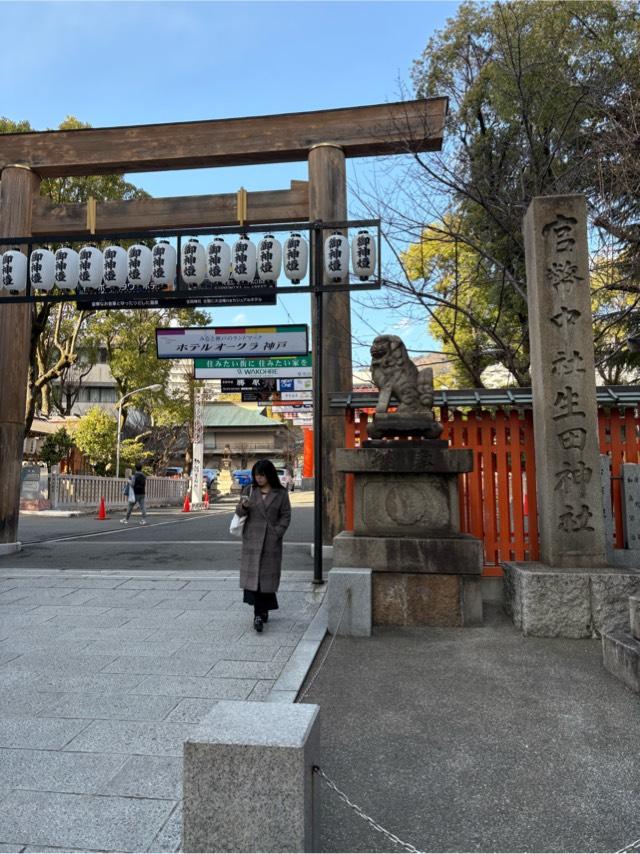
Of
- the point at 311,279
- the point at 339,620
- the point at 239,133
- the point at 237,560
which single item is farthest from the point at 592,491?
the point at 239,133

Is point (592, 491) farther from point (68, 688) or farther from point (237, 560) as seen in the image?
point (237, 560)

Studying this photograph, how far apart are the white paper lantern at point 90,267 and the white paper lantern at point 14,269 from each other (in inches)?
39.5

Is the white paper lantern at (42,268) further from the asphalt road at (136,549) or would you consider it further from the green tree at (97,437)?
the green tree at (97,437)

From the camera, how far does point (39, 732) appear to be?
3.67 metres

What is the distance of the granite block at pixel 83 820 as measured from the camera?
255 cm

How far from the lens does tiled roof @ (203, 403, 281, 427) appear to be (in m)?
56.2

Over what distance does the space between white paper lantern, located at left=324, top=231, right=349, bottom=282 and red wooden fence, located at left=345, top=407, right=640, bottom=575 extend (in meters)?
3.10

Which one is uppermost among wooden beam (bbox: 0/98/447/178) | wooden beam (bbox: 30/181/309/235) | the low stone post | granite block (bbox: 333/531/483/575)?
wooden beam (bbox: 0/98/447/178)

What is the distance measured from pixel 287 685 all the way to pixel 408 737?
1146 millimetres

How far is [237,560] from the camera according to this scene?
10492mm

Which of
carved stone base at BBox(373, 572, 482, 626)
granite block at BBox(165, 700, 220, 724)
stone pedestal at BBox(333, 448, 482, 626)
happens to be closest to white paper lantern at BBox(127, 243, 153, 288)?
stone pedestal at BBox(333, 448, 482, 626)

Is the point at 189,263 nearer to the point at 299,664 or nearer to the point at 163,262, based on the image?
the point at 163,262

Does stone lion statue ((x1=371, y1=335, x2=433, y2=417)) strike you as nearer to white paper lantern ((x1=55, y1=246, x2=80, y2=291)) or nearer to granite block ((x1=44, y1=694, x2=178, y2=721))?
granite block ((x1=44, y1=694, x2=178, y2=721))

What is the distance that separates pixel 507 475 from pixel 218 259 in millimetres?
5914
